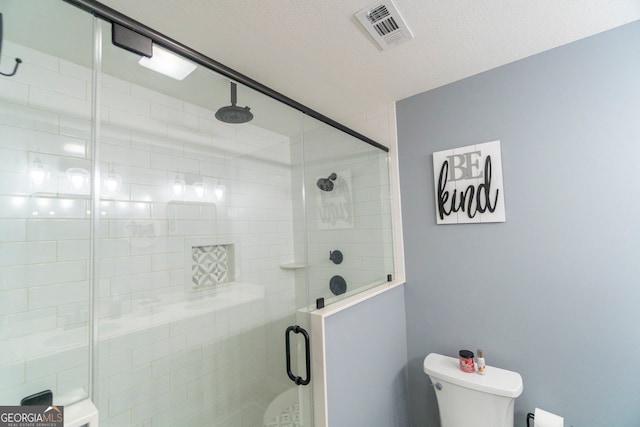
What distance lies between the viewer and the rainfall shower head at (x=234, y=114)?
4.50 ft

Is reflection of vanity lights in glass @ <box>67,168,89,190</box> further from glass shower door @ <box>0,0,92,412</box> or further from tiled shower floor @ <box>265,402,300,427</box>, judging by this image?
tiled shower floor @ <box>265,402,300,427</box>

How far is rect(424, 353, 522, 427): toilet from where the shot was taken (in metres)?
1.27

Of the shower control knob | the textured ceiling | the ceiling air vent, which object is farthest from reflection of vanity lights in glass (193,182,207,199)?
the ceiling air vent

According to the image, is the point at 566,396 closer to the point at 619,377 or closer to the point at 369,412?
the point at 619,377

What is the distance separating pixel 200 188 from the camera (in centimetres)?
163

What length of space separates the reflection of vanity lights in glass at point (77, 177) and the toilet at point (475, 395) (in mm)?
2072

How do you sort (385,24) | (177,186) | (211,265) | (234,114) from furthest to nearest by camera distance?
(211,265) < (177,186) < (234,114) < (385,24)

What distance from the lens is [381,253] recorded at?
189 centimetres

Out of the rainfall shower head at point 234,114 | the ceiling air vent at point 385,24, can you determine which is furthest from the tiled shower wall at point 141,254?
Answer: the ceiling air vent at point 385,24

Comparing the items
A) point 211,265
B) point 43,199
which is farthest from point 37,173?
→ point 211,265

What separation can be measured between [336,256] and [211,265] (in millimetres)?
835

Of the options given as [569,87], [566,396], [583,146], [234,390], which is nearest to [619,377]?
[566,396]

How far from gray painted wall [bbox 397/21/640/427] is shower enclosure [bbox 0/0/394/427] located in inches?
19.6

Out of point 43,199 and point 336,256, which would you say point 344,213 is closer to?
point 336,256
